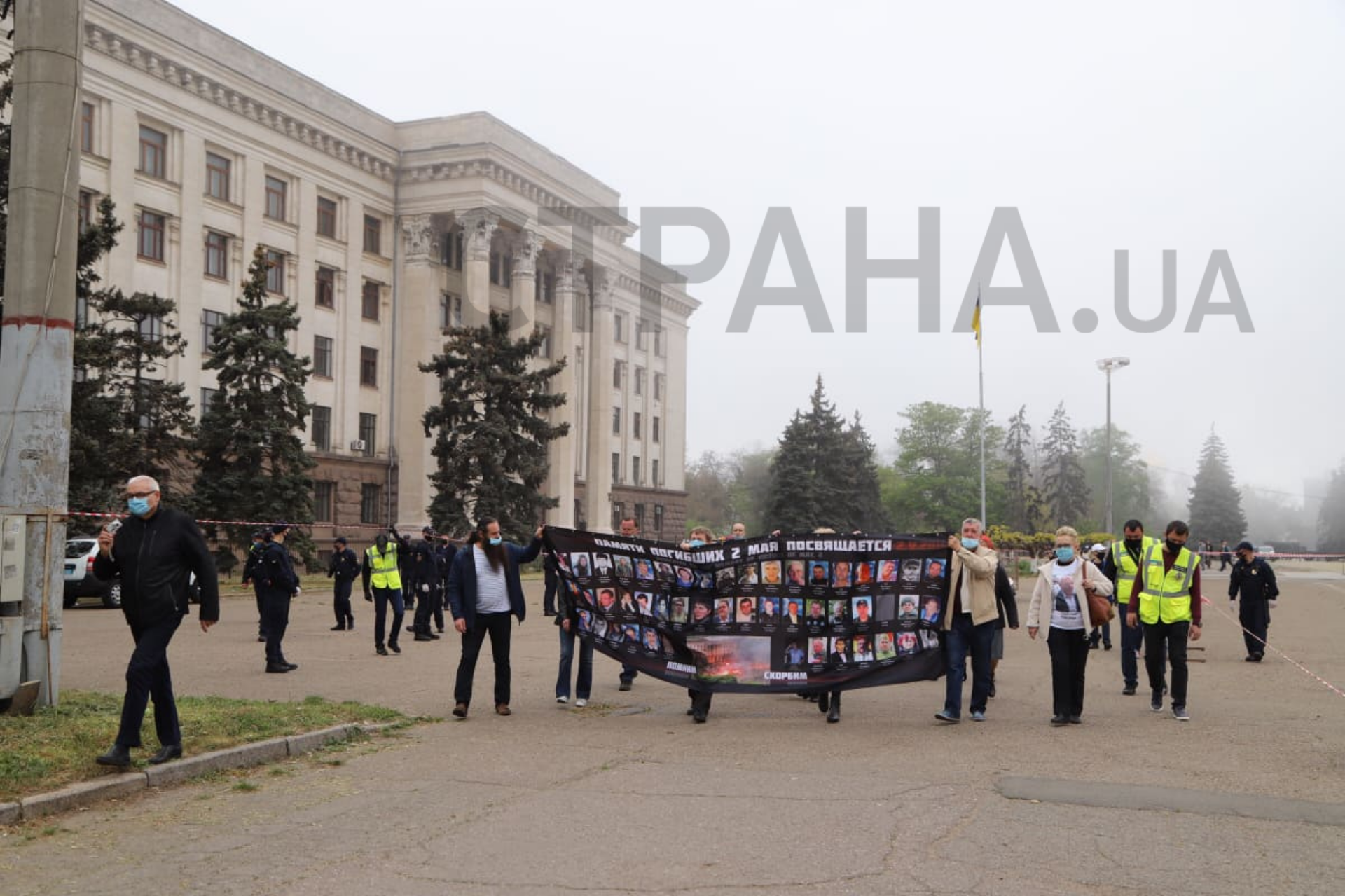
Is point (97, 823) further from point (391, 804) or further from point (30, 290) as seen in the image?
point (30, 290)

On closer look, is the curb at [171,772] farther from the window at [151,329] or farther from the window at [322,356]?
the window at [322,356]

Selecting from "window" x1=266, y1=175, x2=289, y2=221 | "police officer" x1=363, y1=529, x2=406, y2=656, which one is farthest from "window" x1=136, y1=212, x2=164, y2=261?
"police officer" x1=363, y1=529, x2=406, y2=656

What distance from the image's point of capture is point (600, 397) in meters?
71.4

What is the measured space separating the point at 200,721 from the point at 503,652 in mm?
3055

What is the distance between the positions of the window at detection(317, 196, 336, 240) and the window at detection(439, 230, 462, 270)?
7.07 m

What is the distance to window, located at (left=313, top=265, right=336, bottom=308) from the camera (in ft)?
177

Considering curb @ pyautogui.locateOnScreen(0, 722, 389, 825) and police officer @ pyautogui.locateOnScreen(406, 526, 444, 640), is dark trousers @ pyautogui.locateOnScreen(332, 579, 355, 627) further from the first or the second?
curb @ pyautogui.locateOnScreen(0, 722, 389, 825)

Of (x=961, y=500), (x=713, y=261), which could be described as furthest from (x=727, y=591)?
(x=961, y=500)

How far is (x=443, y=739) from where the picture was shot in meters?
10.5

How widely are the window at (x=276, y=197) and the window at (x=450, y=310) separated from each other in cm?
1024

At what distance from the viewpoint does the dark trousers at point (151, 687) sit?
8.55 m

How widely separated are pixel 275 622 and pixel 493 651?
17.1 ft

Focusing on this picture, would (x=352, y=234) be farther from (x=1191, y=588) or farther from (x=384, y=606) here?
(x=1191, y=588)

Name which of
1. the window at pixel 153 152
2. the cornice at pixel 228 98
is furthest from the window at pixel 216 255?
the cornice at pixel 228 98
